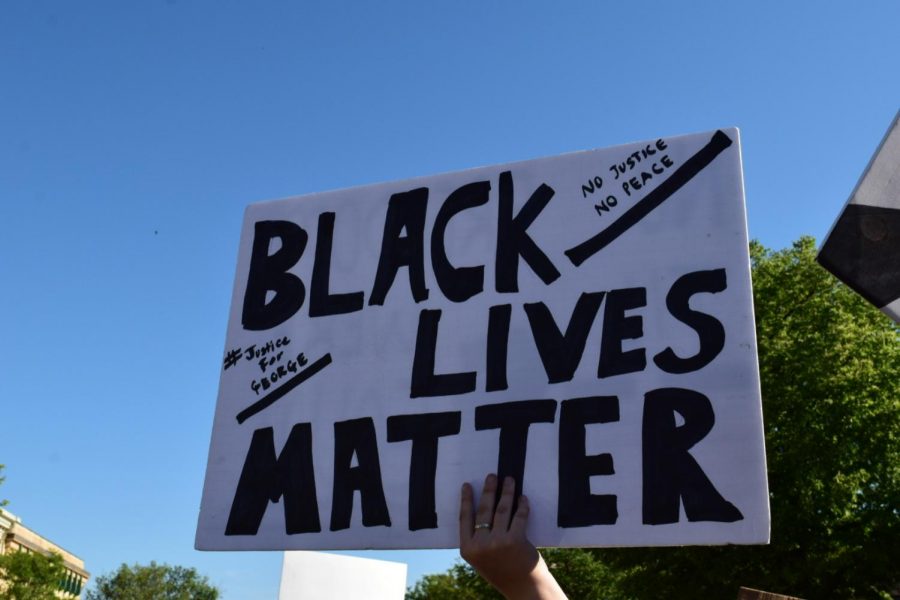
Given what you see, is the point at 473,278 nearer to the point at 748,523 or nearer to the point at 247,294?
the point at 247,294

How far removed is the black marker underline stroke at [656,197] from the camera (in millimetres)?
3025

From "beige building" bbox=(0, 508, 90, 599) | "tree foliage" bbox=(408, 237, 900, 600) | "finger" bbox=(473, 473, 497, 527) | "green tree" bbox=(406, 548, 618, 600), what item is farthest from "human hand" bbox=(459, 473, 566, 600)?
"beige building" bbox=(0, 508, 90, 599)

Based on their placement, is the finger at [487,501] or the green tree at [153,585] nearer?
the finger at [487,501]

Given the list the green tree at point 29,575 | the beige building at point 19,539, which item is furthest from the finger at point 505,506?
the beige building at point 19,539

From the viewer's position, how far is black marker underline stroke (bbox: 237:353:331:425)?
10.7 ft

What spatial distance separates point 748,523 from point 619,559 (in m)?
21.7

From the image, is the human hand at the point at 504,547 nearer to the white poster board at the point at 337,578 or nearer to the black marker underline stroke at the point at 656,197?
the black marker underline stroke at the point at 656,197

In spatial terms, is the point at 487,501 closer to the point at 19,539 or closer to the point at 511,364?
the point at 511,364

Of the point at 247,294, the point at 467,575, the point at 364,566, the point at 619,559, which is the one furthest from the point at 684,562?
the point at 247,294

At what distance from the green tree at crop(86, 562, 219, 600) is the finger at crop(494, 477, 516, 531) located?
132347mm

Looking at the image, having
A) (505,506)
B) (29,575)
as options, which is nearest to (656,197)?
(505,506)

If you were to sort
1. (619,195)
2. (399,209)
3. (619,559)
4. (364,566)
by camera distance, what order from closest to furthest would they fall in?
(619,195) < (399,209) < (364,566) < (619,559)

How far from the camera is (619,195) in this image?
3.11 meters

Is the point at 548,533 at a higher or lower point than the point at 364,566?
lower
